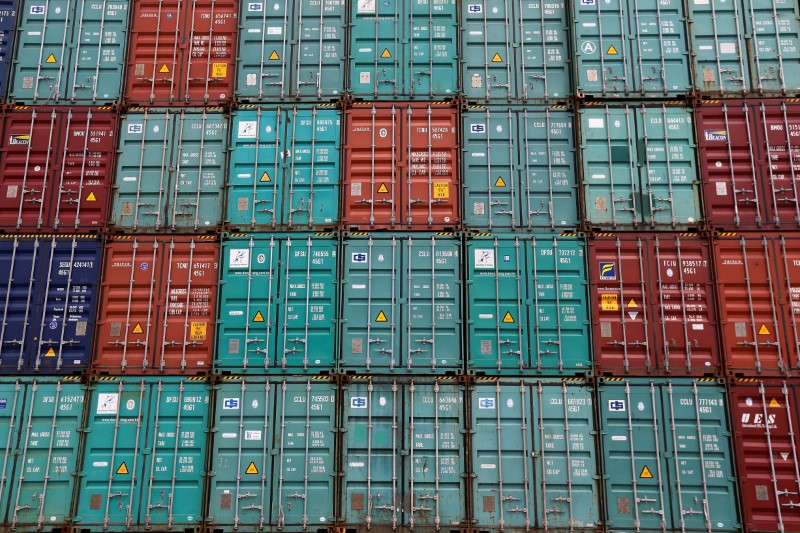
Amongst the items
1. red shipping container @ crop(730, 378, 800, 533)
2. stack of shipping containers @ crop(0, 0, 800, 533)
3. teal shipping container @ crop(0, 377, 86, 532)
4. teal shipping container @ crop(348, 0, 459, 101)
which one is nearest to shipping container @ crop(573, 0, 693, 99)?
stack of shipping containers @ crop(0, 0, 800, 533)

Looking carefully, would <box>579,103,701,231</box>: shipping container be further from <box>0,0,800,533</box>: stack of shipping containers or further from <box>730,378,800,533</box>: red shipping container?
→ <box>730,378,800,533</box>: red shipping container

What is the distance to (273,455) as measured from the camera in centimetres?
1380

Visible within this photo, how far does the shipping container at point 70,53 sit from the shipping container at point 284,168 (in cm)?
317

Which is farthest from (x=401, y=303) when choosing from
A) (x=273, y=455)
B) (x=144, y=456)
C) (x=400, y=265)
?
(x=144, y=456)

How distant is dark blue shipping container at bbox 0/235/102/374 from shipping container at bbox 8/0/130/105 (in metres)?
3.33

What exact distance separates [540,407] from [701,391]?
3.07 metres

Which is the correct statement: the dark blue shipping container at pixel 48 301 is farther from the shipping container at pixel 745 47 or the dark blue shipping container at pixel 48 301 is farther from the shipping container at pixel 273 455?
the shipping container at pixel 745 47

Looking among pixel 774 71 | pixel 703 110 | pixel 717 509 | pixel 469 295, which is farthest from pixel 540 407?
pixel 774 71

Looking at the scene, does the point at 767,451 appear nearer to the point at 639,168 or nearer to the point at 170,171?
the point at 639,168

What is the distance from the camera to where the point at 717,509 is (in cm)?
1333

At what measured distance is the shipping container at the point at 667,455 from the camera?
43.6 feet

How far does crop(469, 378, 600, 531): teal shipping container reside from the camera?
13344 mm

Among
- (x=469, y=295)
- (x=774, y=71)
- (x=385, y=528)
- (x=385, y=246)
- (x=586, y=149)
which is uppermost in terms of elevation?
(x=774, y=71)

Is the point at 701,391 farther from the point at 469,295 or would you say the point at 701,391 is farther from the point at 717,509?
the point at 469,295
